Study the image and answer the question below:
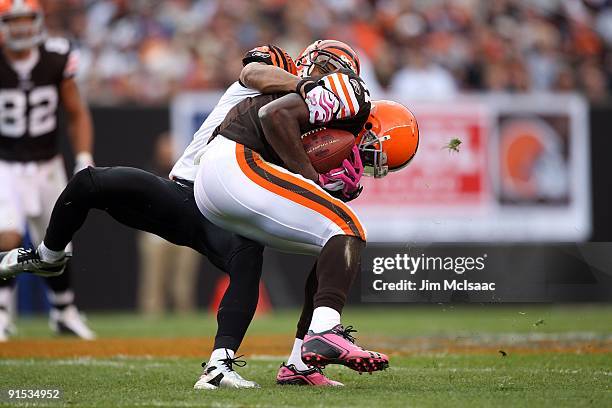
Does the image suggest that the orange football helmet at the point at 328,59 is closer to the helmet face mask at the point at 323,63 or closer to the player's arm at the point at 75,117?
the helmet face mask at the point at 323,63

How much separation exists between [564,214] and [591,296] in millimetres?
1081

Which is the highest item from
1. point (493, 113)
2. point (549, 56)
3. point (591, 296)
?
point (549, 56)

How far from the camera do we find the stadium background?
435 inches

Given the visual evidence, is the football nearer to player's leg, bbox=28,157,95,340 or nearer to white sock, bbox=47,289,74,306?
player's leg, bbox=28,157,95,340

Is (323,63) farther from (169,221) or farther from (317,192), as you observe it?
(169,221)

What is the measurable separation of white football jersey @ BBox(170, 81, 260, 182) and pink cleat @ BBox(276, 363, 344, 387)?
95 centimetres

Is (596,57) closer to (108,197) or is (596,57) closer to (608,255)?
(608,255)

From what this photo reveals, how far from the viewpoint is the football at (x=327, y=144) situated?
442cm

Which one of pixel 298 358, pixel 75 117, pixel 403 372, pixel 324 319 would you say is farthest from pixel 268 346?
pixel 324 319

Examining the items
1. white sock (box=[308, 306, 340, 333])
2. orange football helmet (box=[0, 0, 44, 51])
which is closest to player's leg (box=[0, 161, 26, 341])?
orange football helmet (box=[0, 0, 44, 51])

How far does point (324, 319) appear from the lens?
4094 millimetres

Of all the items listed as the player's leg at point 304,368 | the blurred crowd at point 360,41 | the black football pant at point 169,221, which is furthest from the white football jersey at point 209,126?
the blurred crowd at point 360,41

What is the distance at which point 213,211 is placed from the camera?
4418 mm

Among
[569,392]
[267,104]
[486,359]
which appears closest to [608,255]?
[486,359]
